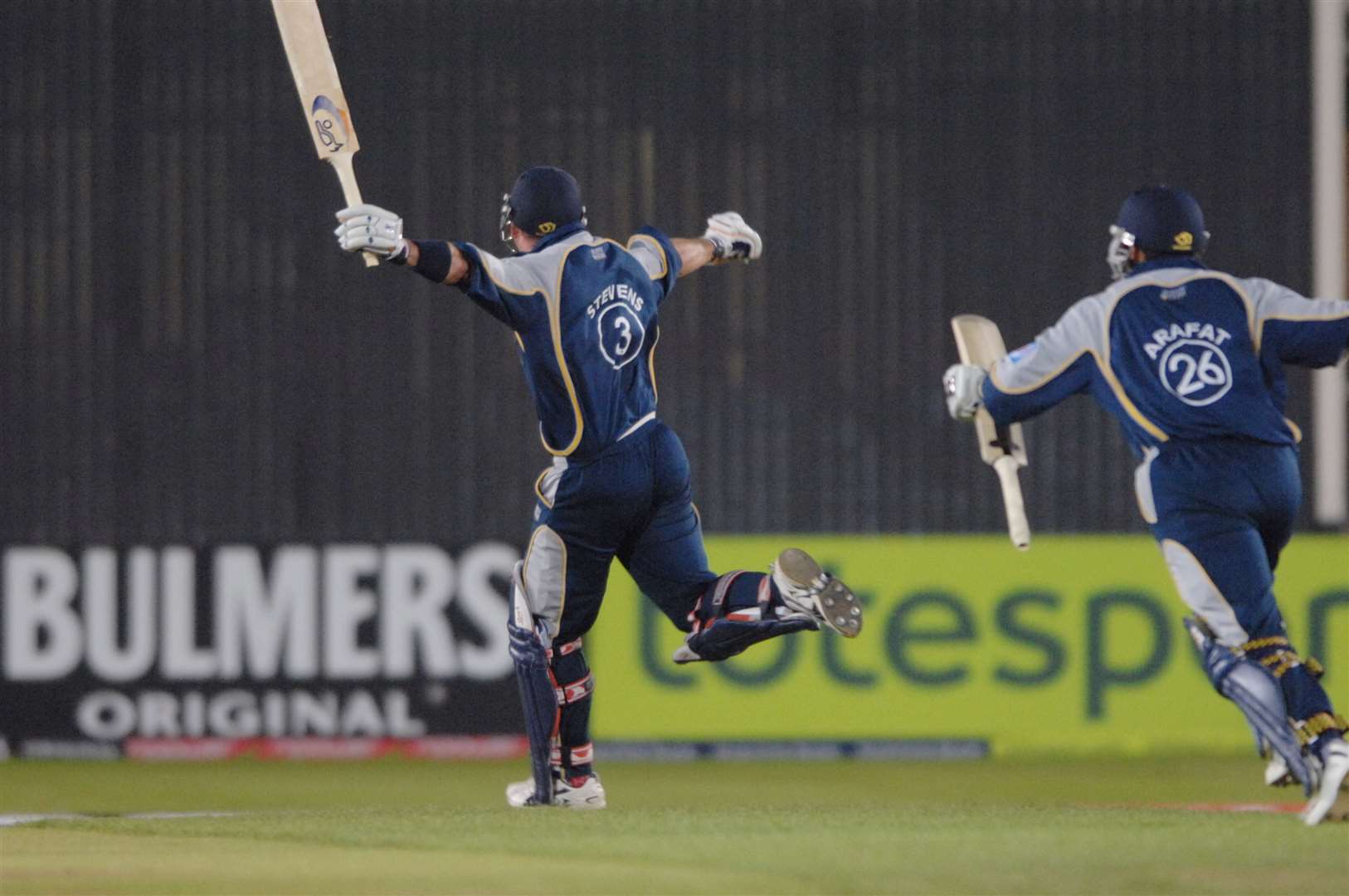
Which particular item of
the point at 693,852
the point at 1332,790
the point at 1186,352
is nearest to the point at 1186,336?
the point at 1186,352

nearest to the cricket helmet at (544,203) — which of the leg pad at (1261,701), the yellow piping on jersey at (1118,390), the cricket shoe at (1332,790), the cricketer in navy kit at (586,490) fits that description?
the cricketer in navy kit at (586,490)

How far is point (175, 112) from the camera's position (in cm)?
1142

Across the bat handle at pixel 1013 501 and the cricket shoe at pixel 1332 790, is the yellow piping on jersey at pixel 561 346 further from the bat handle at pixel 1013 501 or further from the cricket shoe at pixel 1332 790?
the cricket shoe at pixel 1332 790

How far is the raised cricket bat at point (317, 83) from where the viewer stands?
7.56 meters

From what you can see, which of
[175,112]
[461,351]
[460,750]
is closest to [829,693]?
[460,750]

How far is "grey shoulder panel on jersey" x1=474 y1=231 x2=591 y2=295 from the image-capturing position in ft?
23.3

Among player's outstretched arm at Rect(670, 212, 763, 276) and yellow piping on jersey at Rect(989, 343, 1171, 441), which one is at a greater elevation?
player's outstretched arm at Rect(670, 212, 763, 276)

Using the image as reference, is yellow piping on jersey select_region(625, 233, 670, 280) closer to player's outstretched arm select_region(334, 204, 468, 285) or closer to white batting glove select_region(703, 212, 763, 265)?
white batting glove select_region(703, 212, 763, 265)

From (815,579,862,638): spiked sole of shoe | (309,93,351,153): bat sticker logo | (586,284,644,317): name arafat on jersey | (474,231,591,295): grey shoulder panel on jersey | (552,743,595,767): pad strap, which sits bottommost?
(552,743,595,767): pad strap

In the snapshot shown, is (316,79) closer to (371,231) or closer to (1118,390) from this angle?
(371,231)

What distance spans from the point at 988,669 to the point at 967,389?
4.44 m

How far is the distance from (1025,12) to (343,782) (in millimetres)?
5534

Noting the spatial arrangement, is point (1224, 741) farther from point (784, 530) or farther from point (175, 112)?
point (175, 112)

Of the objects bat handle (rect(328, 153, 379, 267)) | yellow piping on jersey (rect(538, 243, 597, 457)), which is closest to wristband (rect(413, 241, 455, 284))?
bat handle (rect(328, 153, 379, 267))
